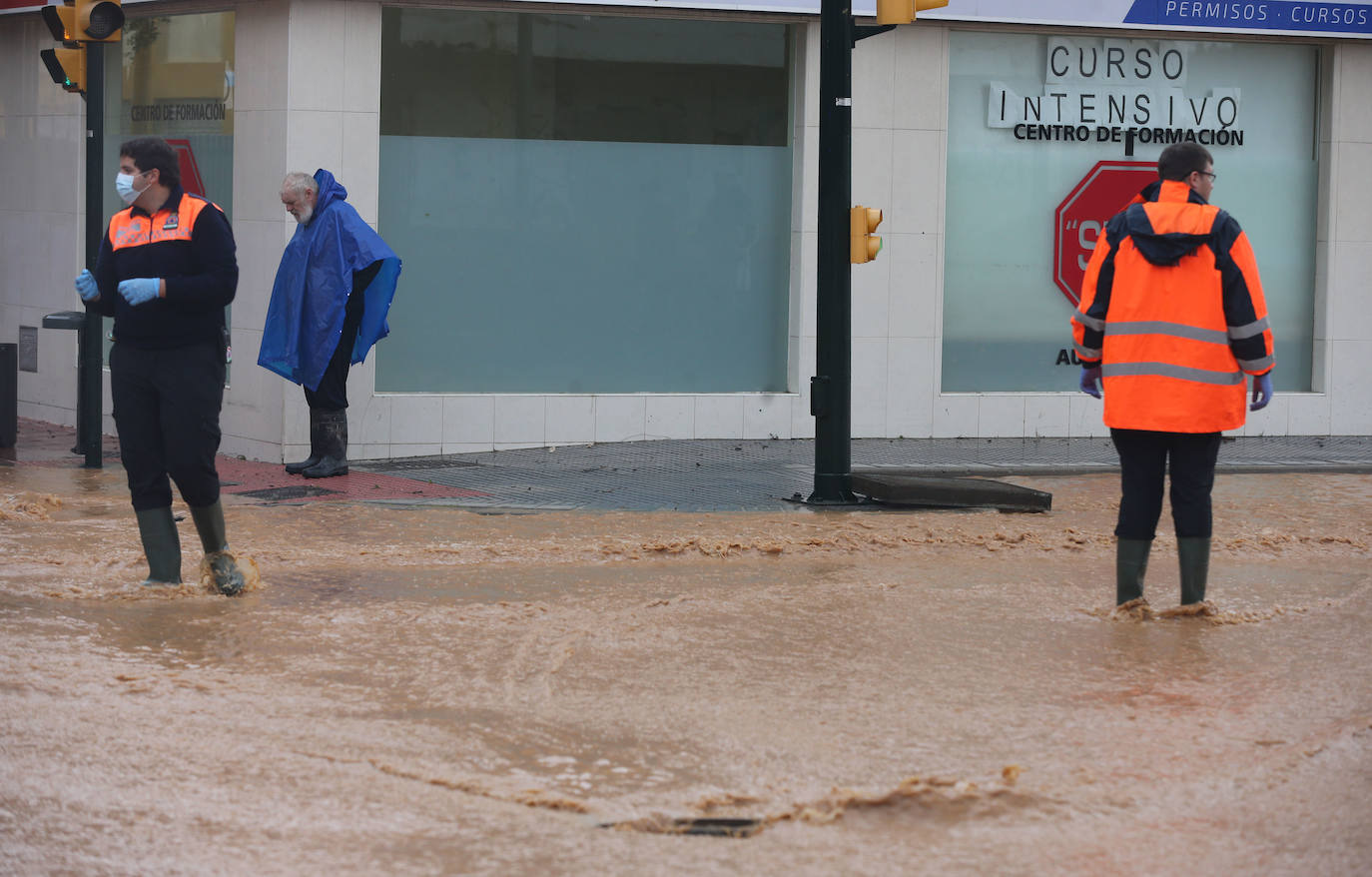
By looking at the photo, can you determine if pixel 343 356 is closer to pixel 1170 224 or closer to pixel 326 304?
pixel 326 304

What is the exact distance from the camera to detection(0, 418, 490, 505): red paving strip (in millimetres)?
10664

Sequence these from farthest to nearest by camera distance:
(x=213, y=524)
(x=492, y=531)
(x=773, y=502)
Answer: (x=773, y=502), (x=492, y=531), (x=213, y=524)

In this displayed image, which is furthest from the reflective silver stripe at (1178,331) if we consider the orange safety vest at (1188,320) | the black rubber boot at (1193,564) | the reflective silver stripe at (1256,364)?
the black rubber boot at (1193,564)

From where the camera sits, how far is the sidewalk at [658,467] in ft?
34.8

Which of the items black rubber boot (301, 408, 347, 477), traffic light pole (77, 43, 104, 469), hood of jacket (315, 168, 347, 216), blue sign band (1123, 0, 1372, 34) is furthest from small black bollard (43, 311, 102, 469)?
blue sign band (1123, 0, 1372, 34)

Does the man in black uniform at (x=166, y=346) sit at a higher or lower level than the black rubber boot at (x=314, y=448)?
higher

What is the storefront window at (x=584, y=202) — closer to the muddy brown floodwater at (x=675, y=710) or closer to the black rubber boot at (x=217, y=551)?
the muddy brown floodwater at (x=675, y=710)

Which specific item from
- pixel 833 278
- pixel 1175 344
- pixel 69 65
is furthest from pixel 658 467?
pixel 1175 344

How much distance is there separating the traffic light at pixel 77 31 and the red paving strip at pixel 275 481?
259 cm

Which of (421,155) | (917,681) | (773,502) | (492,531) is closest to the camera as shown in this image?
(917,681)

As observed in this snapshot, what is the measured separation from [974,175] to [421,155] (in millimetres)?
4418

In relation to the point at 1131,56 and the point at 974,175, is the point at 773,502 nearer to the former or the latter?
the point at 974,175

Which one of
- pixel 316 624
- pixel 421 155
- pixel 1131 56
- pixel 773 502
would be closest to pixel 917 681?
pixel 316 624

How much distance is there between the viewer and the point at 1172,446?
6.95 meters
